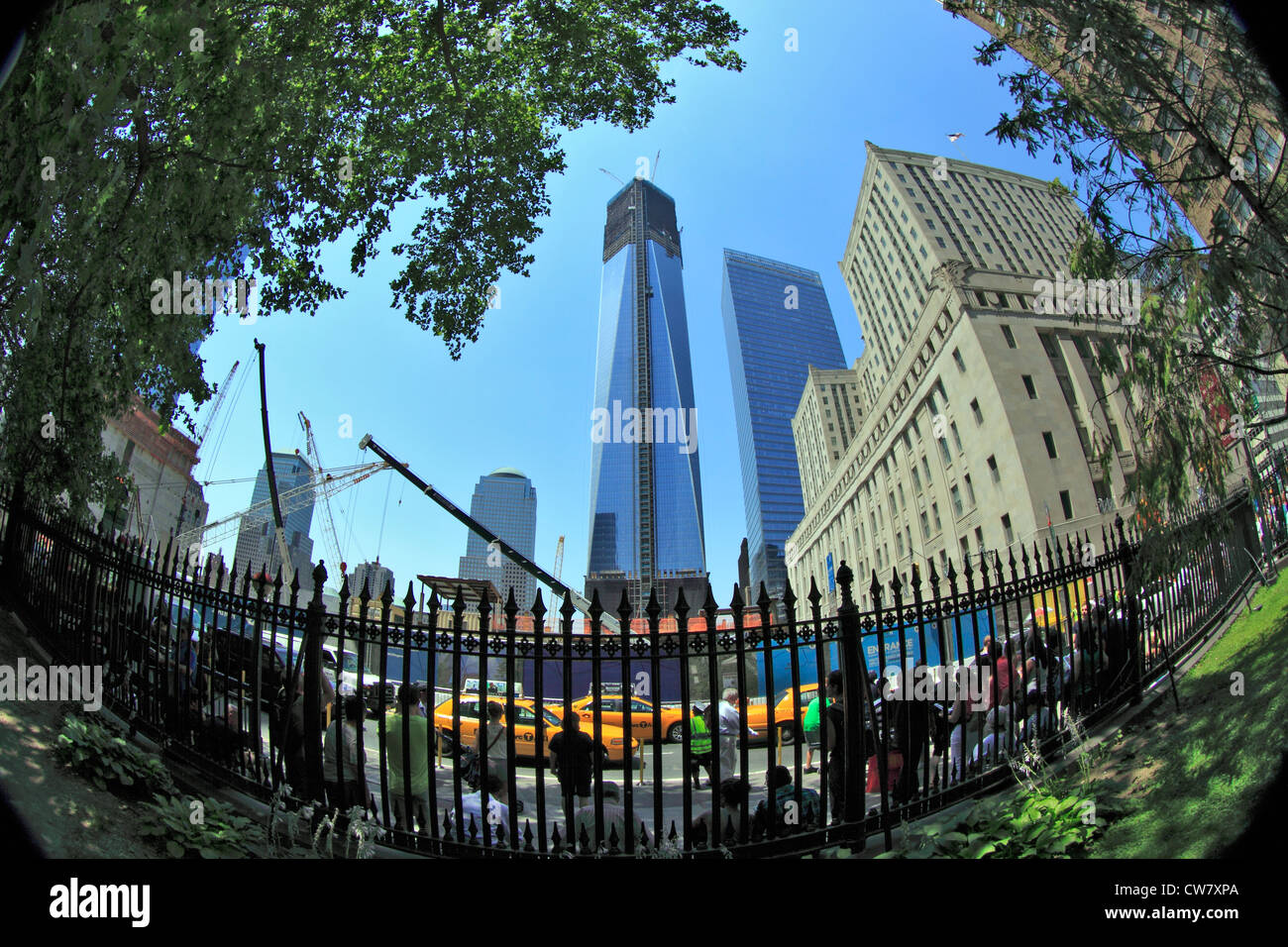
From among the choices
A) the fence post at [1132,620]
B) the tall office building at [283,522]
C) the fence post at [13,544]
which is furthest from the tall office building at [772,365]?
the fence post at [13,544]

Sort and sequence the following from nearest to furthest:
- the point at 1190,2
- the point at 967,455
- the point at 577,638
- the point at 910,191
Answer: the point at 1190,2, the point at 577,638, the point at 967,455, the point at 910,191

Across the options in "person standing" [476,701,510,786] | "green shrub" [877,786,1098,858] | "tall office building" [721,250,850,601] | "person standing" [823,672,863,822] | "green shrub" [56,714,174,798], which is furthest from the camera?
"tall office building" [721,250,850,601]

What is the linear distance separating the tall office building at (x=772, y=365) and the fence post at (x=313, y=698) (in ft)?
282

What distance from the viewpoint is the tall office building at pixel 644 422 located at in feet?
365

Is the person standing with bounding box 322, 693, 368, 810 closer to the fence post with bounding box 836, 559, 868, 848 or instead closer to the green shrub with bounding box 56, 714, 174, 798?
the green shrub with bounding box 56, 714, 174, 798

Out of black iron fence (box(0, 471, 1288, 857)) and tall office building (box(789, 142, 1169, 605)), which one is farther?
tall office building (box(789, 142, 1169, 605))

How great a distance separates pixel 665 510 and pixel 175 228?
387ft

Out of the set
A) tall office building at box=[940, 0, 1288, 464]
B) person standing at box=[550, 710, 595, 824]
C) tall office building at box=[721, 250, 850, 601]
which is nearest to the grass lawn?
tall office building at box=[940, 0, 1288, 464]

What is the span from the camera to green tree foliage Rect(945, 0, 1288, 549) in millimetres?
4039

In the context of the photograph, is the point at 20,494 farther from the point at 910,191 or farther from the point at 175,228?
the point at 910,191

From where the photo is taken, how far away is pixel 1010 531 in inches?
965

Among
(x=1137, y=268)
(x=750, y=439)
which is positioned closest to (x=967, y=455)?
(x=1137, y=268)

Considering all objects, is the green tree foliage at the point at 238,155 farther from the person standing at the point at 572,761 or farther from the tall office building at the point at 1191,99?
the tall office building at the point at 1191,99

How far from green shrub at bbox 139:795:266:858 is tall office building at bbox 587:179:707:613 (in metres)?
106
